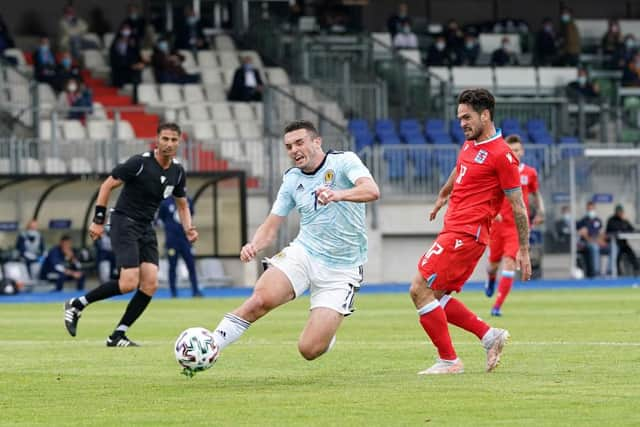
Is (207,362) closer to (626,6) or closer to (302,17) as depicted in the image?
(302,17)

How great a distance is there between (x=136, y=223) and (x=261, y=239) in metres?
4.86

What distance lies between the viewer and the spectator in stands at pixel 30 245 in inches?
1334

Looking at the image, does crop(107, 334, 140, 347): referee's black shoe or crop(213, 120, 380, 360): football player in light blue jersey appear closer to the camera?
crop(213, 120, 380, 360): football player in light blue jersey

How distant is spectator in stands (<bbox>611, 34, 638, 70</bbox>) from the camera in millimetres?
46625

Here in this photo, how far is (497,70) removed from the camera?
45438 mm

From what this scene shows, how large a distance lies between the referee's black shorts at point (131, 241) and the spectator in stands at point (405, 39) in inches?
1150

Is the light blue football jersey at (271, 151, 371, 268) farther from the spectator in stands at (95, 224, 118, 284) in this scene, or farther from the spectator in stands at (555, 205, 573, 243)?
the spectator in stands at (555, 205, 573, 243)

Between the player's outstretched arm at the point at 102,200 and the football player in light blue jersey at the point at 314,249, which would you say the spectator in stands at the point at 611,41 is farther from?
the football player in light blue jersey at the point at 314,249

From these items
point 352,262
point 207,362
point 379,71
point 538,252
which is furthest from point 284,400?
point 379,71

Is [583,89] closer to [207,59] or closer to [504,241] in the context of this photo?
[207,59]

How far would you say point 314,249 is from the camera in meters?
12.5

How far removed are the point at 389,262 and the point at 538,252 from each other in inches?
139

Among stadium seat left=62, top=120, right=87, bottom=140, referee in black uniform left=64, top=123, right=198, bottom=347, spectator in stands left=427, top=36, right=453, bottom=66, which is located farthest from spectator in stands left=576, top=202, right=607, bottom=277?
referee in black uniform left=64, top=123, right=198, bottom=347

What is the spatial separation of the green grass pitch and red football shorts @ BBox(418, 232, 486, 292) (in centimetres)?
75
